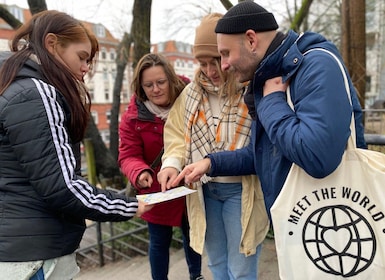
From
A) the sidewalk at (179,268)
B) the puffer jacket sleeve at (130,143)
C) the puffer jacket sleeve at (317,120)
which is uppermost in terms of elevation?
the puffer jacket sleeve at (317,120)

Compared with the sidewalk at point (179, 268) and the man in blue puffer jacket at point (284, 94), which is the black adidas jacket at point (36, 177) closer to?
the man in blue puffer jacket at point (284, 94)

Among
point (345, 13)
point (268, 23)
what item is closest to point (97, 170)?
point (345, 13)

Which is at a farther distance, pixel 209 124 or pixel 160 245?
pixel 160 245

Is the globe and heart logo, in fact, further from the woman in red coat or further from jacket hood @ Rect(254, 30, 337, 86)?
the woman in red coat

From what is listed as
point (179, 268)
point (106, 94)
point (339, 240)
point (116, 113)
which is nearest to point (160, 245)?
point (179, 268)

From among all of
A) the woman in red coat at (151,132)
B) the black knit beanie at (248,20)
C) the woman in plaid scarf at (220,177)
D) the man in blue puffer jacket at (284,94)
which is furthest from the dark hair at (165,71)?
the black knit beanie at (248,20)

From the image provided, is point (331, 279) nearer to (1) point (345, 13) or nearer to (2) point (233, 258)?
(2) point (233, 258)

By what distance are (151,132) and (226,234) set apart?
873 millimetres

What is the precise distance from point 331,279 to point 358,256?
0.44 ft

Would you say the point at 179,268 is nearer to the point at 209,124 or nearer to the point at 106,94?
the point at 209,124

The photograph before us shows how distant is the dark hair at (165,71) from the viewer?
242 centimetres

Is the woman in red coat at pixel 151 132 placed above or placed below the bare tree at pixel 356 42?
below

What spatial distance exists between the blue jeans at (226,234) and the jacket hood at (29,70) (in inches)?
44.9

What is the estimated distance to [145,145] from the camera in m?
2.52
